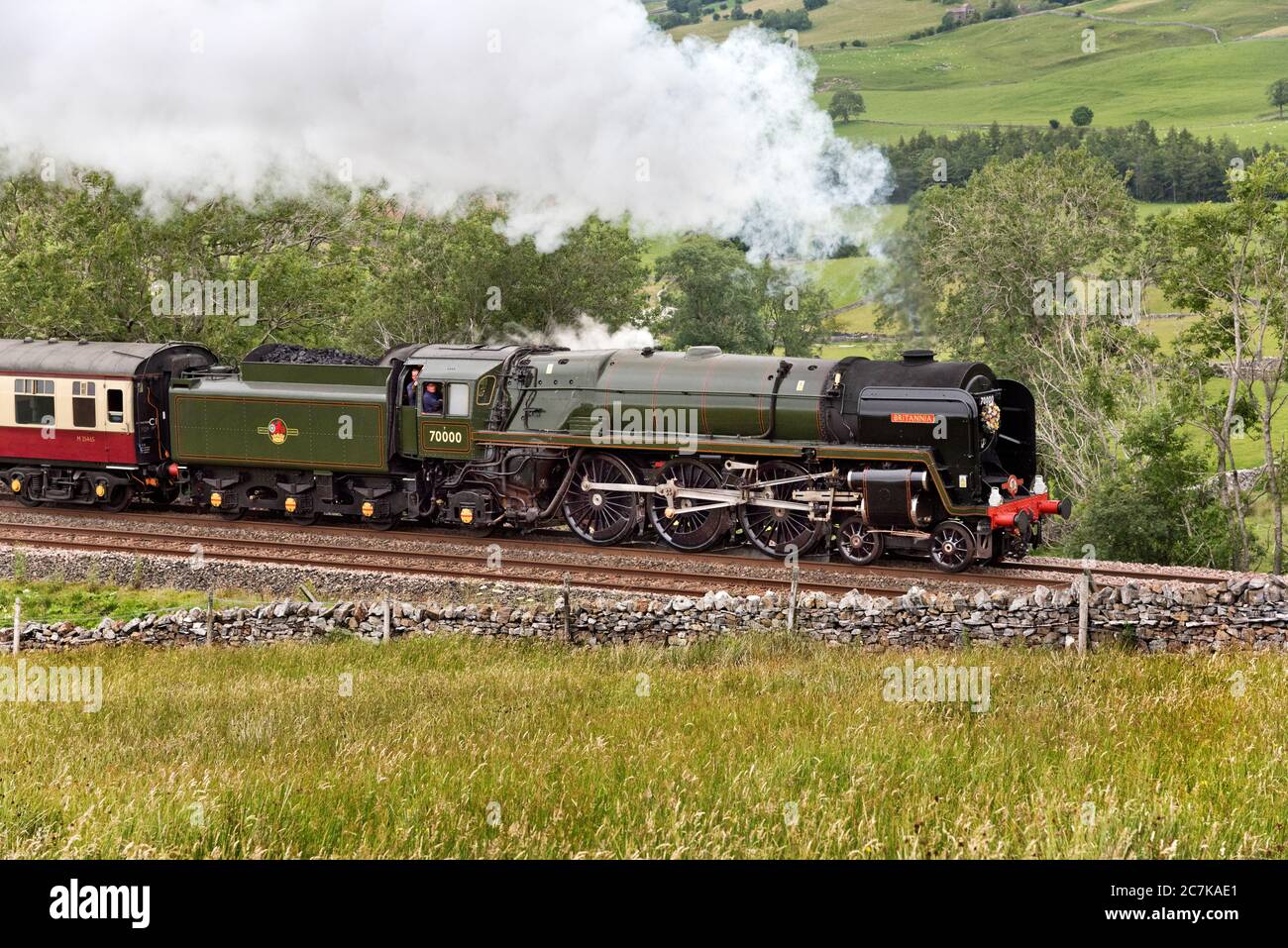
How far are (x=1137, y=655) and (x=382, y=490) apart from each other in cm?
1635

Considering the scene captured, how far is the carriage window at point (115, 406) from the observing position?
28.3 meters

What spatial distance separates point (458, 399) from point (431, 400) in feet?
2.27

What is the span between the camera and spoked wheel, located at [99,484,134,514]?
2950cm

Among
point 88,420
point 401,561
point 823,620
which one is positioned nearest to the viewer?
point 823,620

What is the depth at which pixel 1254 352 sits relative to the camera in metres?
31.0

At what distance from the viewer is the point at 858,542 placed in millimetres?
22422

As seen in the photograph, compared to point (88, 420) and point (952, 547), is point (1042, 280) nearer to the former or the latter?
point (952, 547)

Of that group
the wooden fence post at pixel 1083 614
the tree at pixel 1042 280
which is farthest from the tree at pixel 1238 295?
the wooden fence post at pixel 1083 614

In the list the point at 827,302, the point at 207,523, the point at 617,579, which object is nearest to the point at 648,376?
the point at 617,579

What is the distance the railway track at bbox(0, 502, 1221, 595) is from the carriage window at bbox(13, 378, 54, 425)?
254 cm

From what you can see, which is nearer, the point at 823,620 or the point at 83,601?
the point at 823,620
